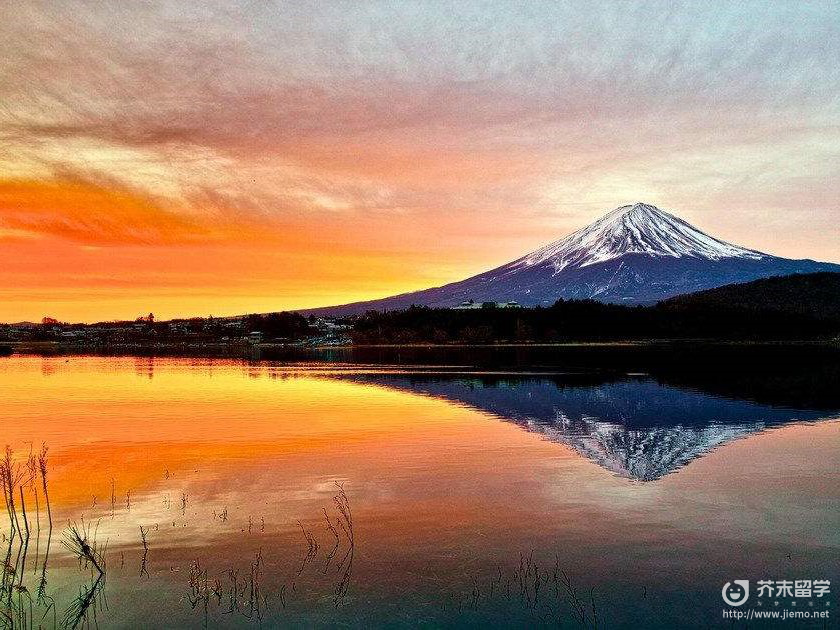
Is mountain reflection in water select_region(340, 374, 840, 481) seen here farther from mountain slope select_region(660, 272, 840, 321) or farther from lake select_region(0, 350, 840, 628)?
mountain slope select_region(660, 272, 840, 321)

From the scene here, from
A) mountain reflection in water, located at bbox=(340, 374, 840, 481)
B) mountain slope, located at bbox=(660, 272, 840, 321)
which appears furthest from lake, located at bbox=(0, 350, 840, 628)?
mountain slope, located at bbox=(660, 272, 840, 321)

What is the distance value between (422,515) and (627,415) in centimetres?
1746

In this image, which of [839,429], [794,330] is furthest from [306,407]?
[794,330]

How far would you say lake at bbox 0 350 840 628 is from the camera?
9.77 meters

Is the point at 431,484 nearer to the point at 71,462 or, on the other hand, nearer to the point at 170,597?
the point at 170,597

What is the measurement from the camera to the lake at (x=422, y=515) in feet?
32.1

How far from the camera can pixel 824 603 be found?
9.70 meters

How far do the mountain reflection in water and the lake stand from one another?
20 centimetres

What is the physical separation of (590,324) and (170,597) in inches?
5348

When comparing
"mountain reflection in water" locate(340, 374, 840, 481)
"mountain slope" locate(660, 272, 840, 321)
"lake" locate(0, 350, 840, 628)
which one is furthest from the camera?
"mountain slope" locate(660, 272, 840, 321)

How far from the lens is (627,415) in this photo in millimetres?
29109

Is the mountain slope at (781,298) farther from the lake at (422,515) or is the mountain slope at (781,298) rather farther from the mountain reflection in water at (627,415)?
the lake at (422,515)

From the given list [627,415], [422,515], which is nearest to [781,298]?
[627,415]

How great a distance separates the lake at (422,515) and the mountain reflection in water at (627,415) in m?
0.20
